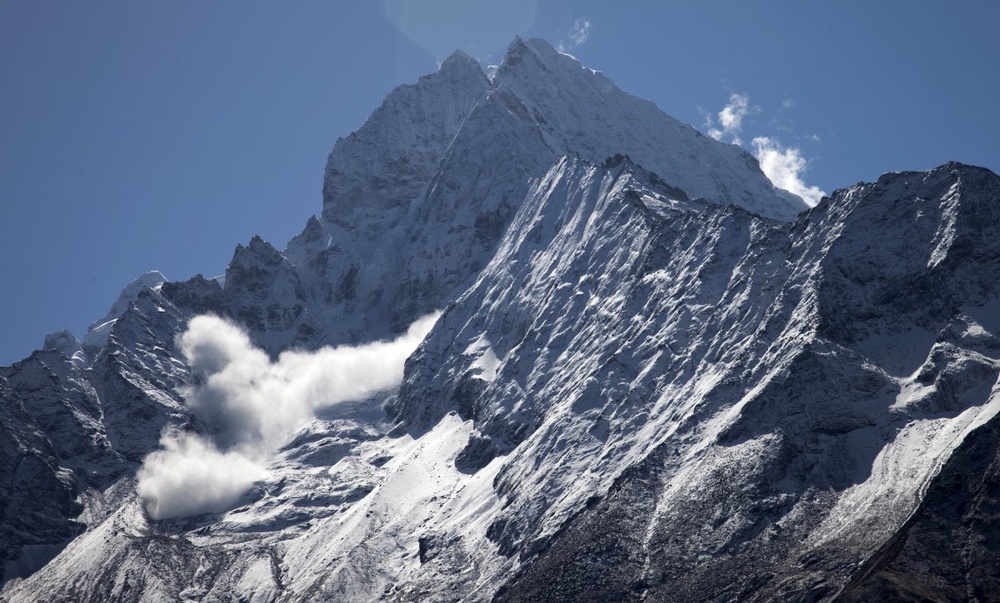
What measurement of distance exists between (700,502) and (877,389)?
1087 inches

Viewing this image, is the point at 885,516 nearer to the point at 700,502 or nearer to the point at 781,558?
the point at 781,558

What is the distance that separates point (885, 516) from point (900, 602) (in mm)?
17301

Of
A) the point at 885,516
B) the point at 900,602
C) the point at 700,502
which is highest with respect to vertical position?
the point at 700,502

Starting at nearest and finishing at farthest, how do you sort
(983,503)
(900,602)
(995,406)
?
(900,602), (983,503), (995,406)

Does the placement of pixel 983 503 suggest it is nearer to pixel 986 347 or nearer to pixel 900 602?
pixel 900 602

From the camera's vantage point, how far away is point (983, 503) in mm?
170250

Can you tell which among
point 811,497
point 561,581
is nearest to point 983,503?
point 811,497

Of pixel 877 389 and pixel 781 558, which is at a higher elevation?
pixel 877 389

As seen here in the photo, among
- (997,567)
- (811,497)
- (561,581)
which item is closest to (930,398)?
(811,497)

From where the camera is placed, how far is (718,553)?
184 metres

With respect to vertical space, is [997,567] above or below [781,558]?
below

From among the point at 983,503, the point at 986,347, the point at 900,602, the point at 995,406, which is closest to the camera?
the point at 900,602

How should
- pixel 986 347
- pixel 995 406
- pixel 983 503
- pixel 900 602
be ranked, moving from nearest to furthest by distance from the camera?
pixel 900 602, pixel 983 503, pixel 995 406, pixel 986 347

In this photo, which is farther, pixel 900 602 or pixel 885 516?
pixel 885 516
